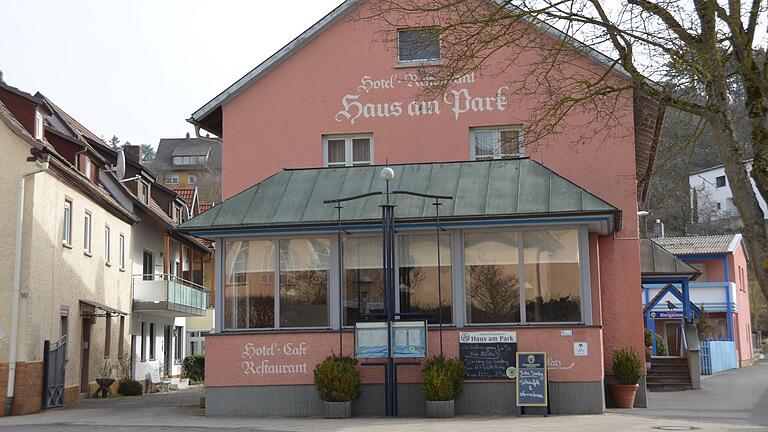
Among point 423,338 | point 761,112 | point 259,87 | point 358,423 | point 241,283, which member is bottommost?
point 358,423

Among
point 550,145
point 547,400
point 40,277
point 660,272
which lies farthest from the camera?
point 660,272

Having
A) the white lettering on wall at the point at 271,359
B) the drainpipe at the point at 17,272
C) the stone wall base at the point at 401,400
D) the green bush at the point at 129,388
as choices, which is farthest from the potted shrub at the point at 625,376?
the green bush at the point at 129,388

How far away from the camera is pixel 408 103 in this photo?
21781 mm

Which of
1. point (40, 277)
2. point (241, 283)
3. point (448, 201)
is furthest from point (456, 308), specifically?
point (40, 277)

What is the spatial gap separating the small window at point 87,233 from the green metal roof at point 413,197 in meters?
9.84

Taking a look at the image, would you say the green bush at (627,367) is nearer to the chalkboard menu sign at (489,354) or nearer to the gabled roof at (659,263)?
the chalkboard menu sign at (489,354)

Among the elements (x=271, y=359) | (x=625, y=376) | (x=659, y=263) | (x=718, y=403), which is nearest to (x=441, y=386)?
(x=271, y=359)

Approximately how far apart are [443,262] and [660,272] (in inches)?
546

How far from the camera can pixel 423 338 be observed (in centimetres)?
1755

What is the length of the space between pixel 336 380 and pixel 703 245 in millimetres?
40991

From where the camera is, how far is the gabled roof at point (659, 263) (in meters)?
30.1

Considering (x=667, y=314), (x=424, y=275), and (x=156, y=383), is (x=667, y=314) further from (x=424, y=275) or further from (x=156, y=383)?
(x=424, y=275)

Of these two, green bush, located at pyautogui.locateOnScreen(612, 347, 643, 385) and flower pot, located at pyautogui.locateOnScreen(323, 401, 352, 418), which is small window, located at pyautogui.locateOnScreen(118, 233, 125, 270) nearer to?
flower pot, located at pyautogui.locateOnScreen(323, 401, 352, 418)

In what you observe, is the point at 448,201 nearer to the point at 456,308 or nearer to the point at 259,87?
the point at 456,308
